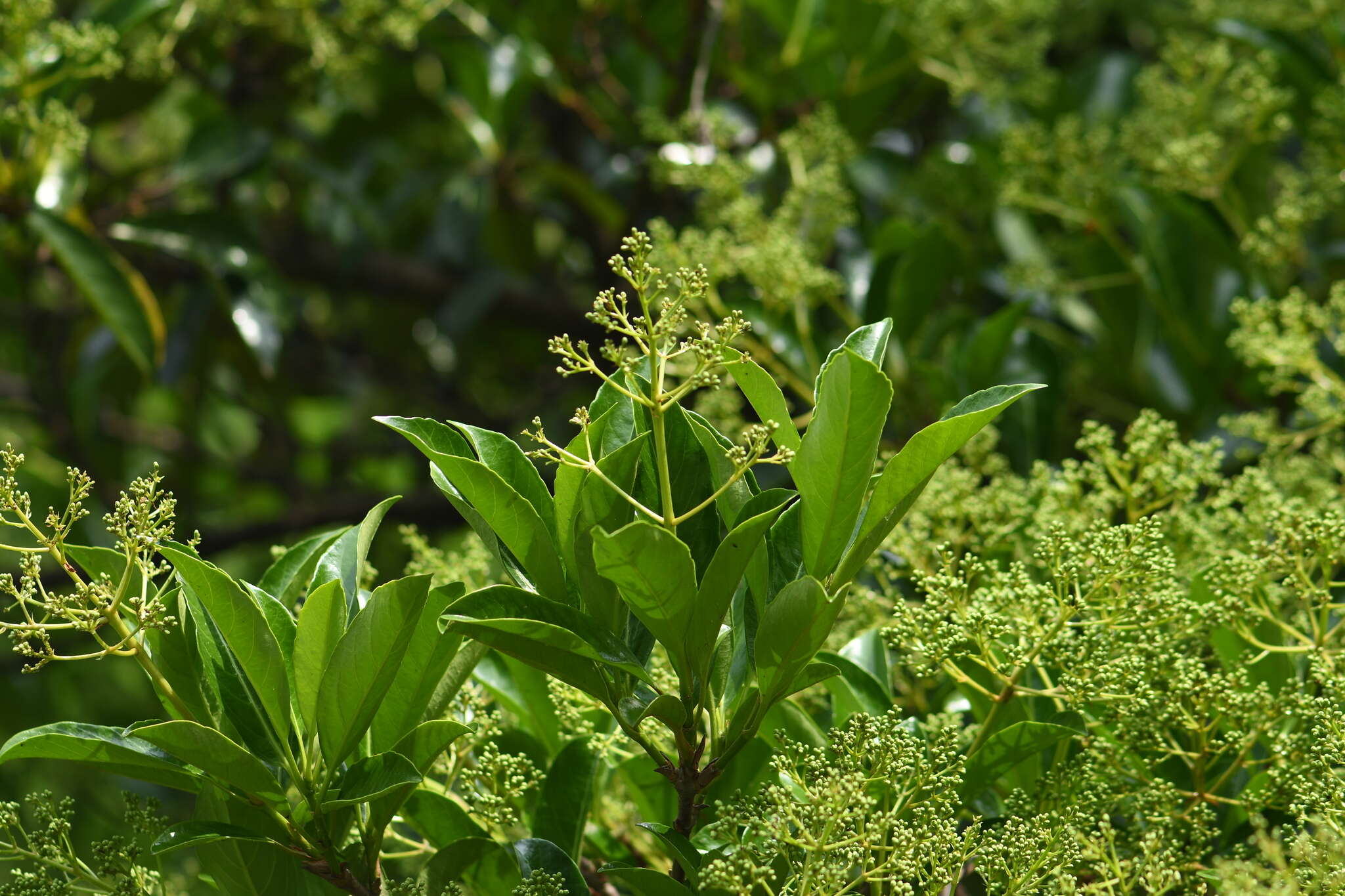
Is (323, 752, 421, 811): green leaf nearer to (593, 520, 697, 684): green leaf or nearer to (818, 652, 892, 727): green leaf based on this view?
(593, 520, 697, 684): green leaf

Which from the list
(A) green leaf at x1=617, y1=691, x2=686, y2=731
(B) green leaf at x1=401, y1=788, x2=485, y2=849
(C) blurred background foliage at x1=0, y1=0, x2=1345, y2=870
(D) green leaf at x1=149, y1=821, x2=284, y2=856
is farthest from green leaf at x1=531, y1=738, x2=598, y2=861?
(C) blurred background foliage at x1=0, y1=0, x2=1345, y2=870

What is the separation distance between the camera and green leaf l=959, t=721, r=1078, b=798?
41.8 inches

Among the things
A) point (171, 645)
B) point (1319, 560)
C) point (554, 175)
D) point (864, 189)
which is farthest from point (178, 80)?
point (1319, 560)

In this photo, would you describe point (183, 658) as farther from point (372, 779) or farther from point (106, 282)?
point (106, 282)

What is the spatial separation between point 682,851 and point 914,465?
0.37 meters

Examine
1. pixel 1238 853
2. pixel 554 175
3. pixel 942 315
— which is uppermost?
pixel 554 175

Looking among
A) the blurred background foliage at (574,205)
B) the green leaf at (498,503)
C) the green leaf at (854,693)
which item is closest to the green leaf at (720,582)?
the green leaf at (498,503)

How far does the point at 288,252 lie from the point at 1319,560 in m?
2.59

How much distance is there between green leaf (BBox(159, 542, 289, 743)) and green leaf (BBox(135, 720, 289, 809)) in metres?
0.06

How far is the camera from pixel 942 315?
2.12 metres

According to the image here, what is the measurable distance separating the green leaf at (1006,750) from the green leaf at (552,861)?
0.36 meters

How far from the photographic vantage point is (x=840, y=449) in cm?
93

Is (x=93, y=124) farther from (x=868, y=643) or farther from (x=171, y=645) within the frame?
(x=868, y=643)

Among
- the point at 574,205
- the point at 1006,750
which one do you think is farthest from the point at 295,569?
the point at 574,205
